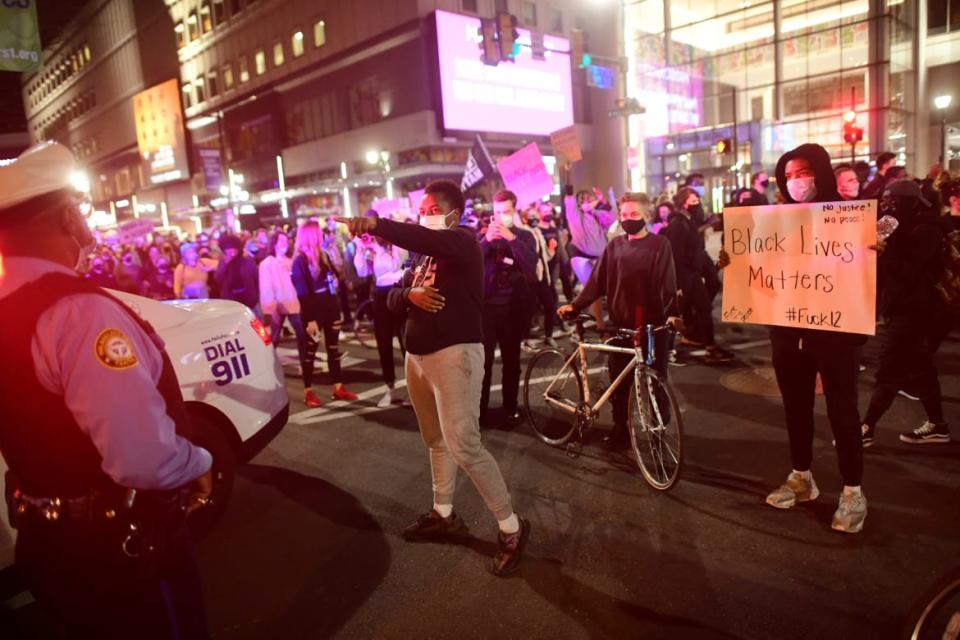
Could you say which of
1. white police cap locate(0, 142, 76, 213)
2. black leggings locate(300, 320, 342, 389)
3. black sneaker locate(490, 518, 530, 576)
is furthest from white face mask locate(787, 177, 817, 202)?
black leggings locate(300, 320, 342, 389)

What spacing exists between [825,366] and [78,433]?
377cm

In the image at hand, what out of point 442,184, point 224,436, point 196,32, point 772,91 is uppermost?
point 196,32

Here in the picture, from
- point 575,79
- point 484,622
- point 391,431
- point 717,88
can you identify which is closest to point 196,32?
point 575,79

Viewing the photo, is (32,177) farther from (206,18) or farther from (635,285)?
(206,18)

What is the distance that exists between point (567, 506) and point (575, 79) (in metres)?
36.9

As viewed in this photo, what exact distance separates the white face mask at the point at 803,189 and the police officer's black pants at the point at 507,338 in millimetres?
2869

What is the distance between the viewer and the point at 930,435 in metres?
5.03

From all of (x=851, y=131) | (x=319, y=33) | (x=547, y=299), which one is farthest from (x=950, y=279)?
(x=319, y=33)

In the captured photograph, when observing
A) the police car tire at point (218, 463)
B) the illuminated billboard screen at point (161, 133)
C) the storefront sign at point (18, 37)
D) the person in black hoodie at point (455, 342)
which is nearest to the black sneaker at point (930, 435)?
the person in black hoodie at point (455, 342)

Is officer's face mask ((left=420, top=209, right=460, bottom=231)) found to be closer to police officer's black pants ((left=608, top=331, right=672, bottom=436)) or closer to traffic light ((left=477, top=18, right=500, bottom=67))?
police officer's black pants ((left=608, top=331, right=672, bottom=436))

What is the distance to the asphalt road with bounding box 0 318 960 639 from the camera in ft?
10.6

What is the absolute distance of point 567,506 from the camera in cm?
447

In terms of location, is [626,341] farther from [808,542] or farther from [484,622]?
[484,622]

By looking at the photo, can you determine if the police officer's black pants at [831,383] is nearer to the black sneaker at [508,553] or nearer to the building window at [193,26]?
the black sneaker at [508,553]
